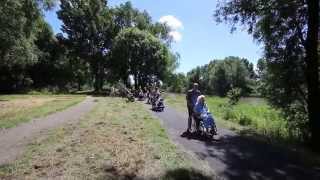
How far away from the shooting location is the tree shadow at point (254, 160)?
10.5 meters

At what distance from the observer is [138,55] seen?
6894cm

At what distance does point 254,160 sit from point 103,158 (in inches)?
161

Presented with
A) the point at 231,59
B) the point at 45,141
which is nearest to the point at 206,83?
the point at 231,59

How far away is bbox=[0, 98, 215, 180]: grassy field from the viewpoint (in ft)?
31.6

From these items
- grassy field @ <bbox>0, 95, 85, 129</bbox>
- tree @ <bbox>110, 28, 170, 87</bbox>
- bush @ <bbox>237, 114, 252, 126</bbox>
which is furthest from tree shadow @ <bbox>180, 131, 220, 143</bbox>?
tree @ <bbox>110, 28, 170, 87</bbox>

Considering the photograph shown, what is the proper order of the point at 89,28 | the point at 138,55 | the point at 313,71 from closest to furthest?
the point at 313,71, the point at 138,55, the point at 89,28

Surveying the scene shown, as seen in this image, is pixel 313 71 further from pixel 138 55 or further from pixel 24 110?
pixel 138 55

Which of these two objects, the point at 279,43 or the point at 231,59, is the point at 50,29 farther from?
the point at 231,59

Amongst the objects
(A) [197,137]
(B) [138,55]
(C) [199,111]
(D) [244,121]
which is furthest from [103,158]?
(B) [138,55]

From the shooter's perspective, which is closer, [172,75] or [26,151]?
[26,151]

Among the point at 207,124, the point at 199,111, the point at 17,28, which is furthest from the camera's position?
the point at 17,28

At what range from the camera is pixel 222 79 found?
5231 inches

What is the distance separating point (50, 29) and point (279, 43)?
2534 inches

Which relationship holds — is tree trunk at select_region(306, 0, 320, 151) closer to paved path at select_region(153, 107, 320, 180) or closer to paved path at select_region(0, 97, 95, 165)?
paved path at select_region(153, 107, 320, 180)
